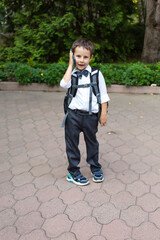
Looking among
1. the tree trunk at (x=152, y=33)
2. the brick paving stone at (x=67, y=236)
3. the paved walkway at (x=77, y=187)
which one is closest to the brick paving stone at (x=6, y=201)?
the paved walkway at (x=77, y=187)

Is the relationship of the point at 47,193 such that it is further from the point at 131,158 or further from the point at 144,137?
the point at 144,137

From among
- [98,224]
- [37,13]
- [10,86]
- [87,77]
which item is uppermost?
[37,13]

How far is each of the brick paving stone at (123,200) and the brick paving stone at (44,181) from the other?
0.82m

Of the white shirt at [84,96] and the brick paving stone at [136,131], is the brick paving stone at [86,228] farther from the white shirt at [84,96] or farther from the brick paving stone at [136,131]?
the brick paving stone at [136,131]

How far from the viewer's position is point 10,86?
285 inches

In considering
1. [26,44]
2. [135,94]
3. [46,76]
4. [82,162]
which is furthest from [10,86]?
[82,162]

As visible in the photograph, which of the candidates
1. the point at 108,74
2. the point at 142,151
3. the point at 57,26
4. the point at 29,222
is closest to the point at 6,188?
the point at 29,222

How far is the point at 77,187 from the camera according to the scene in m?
2.93

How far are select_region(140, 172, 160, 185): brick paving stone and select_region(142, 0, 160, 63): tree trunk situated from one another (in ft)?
20.5

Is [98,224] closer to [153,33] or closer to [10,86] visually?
[10,86]

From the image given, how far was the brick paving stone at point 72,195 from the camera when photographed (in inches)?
106

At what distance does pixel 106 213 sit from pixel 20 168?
4.72ft

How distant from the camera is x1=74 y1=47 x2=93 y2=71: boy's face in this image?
95.8 inches

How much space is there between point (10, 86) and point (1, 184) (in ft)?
15.5
